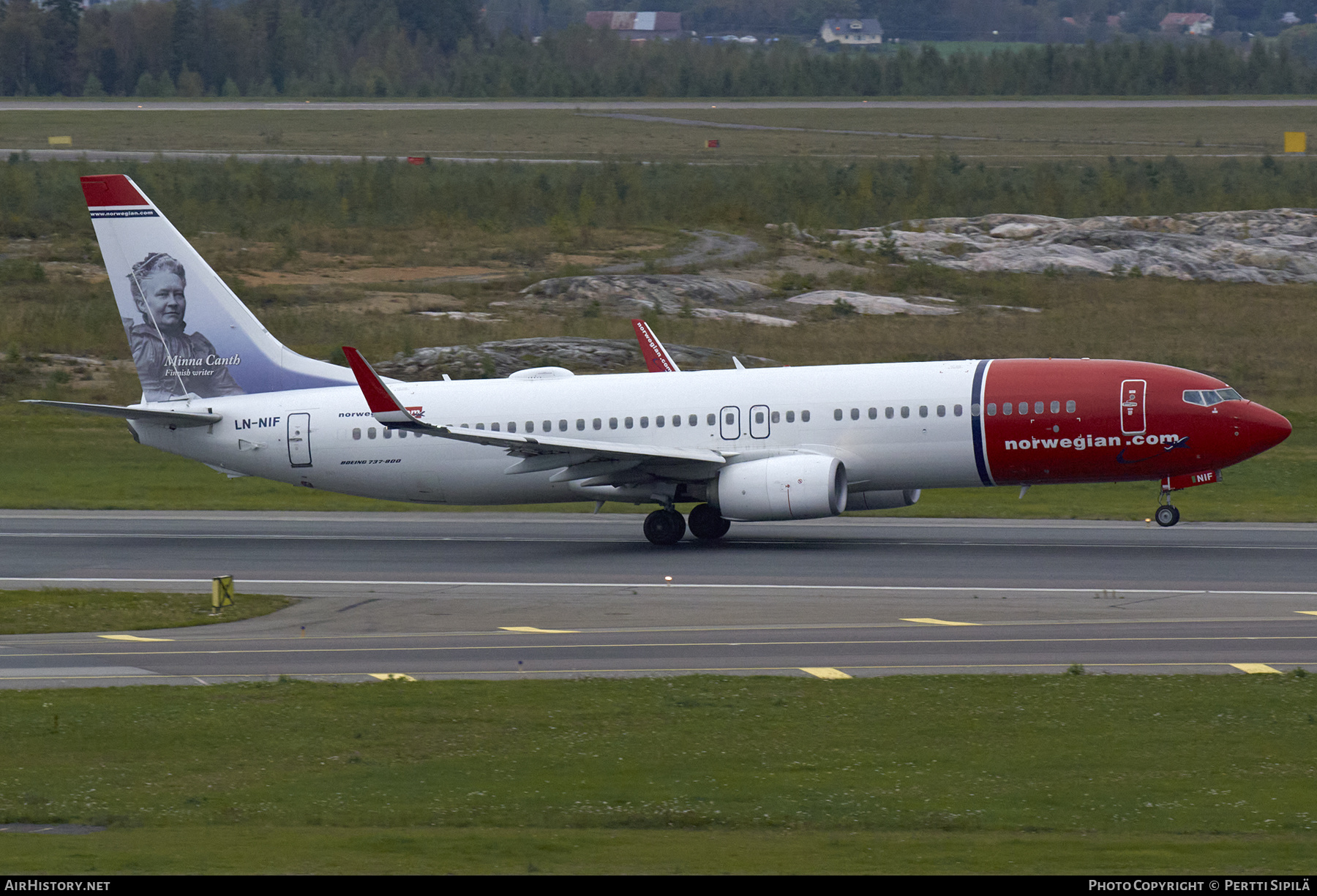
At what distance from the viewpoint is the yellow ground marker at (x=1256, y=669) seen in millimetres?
24344

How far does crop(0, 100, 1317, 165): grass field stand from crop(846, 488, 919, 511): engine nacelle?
7614 cm

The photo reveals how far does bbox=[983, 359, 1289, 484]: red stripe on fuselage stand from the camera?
3766 centimetres

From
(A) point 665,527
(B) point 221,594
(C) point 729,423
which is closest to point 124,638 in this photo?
(B) point 221,594

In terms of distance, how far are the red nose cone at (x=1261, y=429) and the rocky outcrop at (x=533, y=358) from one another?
84.8ft

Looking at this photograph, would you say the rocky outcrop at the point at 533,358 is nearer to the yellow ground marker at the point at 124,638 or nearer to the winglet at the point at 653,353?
the winglet at the point at 653,353

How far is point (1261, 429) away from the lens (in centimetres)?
3769

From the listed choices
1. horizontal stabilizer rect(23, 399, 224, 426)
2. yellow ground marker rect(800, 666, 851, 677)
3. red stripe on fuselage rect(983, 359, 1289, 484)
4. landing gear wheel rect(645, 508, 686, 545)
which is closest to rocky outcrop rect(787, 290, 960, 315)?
red stripe on fuselage rect(983, 359, 1289, 484)

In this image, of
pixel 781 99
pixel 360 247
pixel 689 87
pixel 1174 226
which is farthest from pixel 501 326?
pixel 689 87

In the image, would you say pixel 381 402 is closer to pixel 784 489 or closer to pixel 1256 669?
pixel 784 489

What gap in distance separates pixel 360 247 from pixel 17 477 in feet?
121

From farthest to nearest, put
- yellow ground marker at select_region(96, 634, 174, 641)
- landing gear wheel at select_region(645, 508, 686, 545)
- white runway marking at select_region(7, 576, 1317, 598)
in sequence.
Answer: landing gear wheel at select_region(645, 508, 686, 545) < white runway marking at select_region(7, 576, 1317, 598) < yellow ground marker at select_region(96, 634, 174, 641)

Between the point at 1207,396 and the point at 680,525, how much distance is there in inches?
486

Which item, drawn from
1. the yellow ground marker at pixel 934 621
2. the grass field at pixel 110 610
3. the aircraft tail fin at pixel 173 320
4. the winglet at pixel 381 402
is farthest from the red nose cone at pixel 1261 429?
the aircraft tail fin at pixel 173 320

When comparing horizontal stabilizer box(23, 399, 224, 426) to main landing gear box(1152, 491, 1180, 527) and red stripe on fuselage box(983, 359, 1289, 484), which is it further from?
main landing gear box(1152, 491, 1180, 527)
